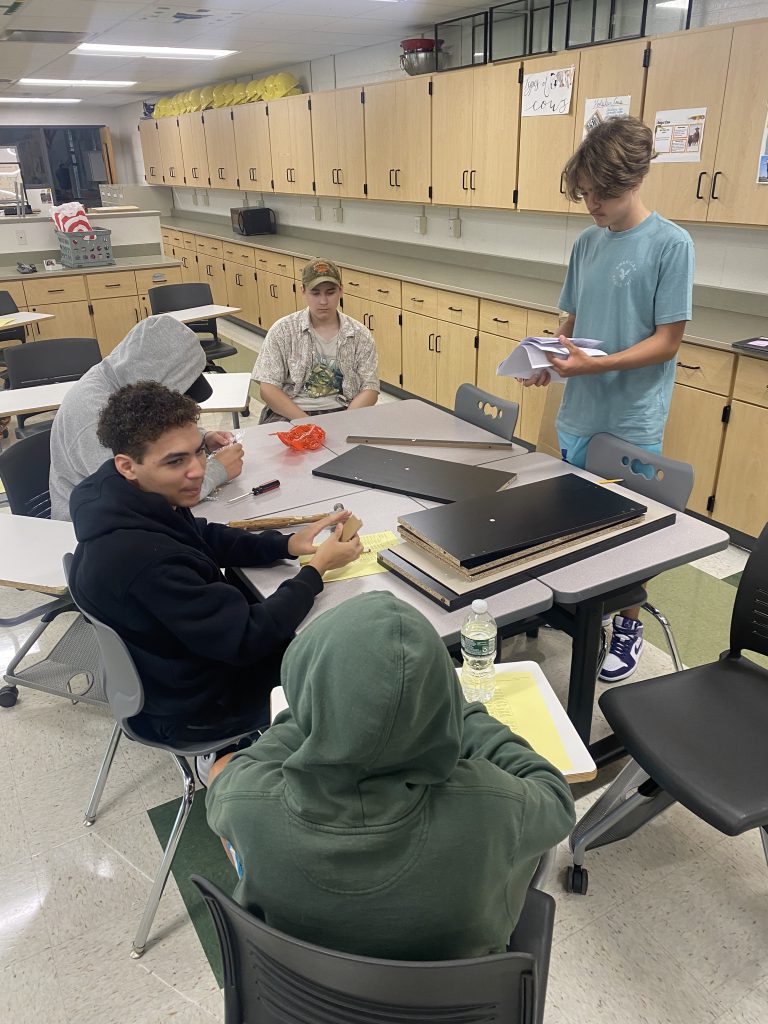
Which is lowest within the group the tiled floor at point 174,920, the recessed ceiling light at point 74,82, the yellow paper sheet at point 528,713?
the tiled floor at point 174,920

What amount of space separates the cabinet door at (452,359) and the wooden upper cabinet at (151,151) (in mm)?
7630

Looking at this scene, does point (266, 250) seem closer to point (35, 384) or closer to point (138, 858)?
point (35, 384)

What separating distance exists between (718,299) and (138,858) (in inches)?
144

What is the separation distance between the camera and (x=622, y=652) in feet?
8.32

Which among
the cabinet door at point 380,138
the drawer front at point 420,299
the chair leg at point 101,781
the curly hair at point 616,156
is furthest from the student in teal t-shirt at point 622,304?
the cabinet door at point 380,138

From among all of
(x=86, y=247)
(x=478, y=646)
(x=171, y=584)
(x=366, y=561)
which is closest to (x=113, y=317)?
(x=86, y=247)

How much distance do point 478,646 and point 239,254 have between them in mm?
7601

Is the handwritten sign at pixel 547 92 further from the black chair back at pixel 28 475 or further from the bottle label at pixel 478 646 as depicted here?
the bottle label at pixel 478 646

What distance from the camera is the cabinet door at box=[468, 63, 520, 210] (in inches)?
171

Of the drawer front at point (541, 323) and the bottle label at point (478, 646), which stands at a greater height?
the drawer front at point (541, 323)

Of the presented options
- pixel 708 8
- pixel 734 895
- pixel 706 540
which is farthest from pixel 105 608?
pixel 708 8

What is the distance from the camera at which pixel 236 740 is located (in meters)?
1.67

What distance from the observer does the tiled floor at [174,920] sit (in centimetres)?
157

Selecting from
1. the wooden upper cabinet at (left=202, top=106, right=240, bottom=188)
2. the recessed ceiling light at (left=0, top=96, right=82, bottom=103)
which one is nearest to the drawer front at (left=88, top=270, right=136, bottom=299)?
the wooden upper cabinet at (left=202, top=106, right=240, bottom=188)
